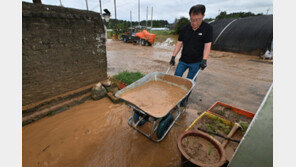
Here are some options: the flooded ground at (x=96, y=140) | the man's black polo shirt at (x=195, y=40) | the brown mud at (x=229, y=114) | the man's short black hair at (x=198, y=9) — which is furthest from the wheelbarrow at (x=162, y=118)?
the man's short black hair at (x=198, y=9)

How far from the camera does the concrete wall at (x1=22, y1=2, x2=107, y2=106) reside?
2.61 metres

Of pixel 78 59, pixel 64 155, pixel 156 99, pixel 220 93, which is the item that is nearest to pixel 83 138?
pixel 64 155

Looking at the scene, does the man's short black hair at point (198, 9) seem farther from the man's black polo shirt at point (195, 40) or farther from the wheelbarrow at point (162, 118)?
the wheelbarrow at point (162, 118)

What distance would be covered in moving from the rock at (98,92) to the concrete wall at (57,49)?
0.38 meters

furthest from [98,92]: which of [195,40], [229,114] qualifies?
[229,114]

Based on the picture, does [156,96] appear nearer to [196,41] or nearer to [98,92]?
[196,41]

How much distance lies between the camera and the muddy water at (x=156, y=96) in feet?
6.56

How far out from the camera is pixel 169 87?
2.71 meters

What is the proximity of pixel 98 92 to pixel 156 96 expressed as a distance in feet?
6.86

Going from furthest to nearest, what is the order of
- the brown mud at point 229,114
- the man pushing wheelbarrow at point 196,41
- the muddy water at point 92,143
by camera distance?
the brown mud at point 229,114 < the man pushing wheelbarrow at point 196,41 < the muddy water at point 92,143

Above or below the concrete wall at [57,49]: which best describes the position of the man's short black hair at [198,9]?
above

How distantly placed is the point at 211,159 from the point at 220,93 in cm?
338

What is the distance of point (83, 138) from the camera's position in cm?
252

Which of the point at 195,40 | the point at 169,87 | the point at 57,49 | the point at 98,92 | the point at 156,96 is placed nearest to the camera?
the point at 156,96
